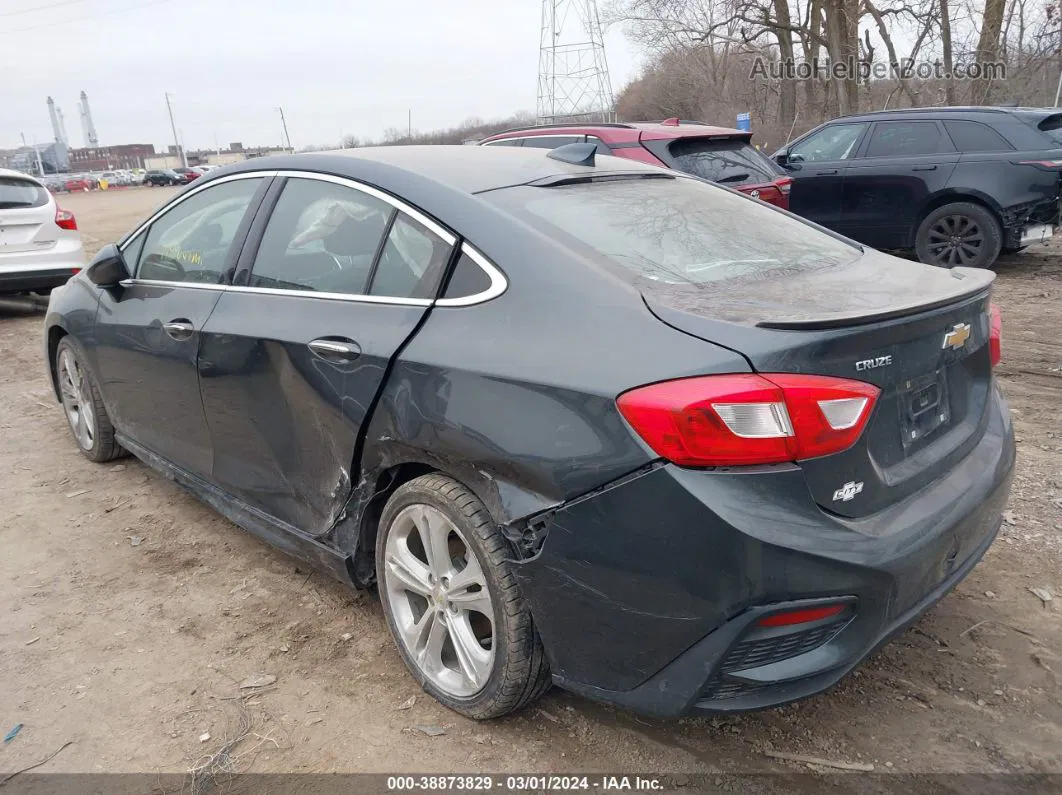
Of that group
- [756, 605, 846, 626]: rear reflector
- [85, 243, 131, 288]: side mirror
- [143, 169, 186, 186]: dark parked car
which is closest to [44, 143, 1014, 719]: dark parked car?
[756, 605, 846, 626]: rear reflector

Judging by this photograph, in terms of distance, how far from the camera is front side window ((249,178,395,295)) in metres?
2.71

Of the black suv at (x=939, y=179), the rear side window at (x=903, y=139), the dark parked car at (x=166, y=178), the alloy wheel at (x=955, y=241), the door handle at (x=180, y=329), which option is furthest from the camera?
the dark parked car at (x=166, y=178)

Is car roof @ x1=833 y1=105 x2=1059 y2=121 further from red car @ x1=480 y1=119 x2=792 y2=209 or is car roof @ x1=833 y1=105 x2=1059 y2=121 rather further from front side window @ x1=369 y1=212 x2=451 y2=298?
Answer: front side window @ x1=369 y1=212 x2=451 y2=298

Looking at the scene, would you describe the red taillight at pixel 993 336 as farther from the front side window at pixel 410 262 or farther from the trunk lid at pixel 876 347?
the front side window at pixel 410 262

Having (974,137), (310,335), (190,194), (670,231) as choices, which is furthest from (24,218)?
(974,137)

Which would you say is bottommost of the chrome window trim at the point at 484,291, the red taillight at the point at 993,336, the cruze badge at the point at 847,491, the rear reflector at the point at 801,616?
the rear reflector at the point at 801,616

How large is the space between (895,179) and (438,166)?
732cm

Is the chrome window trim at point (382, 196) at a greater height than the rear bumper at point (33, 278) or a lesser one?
greater

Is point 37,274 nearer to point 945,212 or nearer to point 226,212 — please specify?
point 226,212

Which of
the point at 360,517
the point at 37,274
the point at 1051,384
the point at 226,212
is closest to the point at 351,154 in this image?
the point at 226,212

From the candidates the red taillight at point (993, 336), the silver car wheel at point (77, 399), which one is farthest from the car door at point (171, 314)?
the red taillight at point (993, 336)

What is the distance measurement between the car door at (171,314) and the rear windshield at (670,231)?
1302mm

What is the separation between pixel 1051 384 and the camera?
5.13 meters

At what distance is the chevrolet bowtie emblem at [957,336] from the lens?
2.21m
